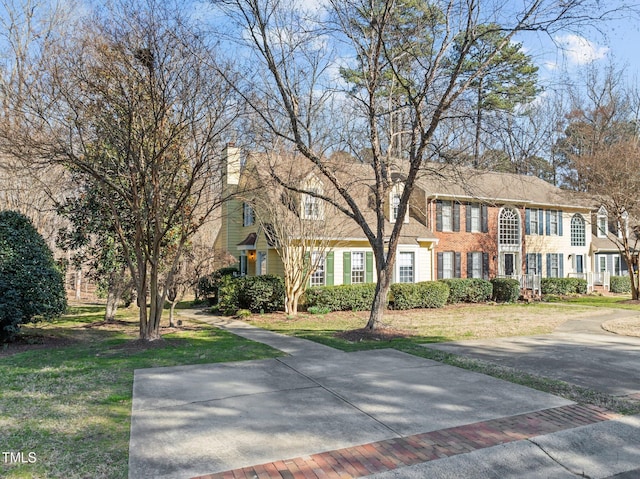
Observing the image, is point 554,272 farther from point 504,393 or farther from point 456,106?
point 504,393

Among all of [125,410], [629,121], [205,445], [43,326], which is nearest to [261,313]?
[43,326]

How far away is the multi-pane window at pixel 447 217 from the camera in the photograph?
861 inches

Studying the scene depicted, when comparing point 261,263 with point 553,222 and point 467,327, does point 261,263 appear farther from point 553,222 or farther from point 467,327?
point 553,222

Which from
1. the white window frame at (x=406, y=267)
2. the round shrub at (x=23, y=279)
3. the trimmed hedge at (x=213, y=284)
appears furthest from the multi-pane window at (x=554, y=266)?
the round shrub at (x=23, y=279)

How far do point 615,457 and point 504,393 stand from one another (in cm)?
173

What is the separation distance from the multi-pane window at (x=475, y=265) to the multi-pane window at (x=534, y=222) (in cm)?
420

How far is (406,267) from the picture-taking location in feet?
65.2

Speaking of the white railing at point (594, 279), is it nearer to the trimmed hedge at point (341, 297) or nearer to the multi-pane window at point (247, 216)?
the trimmed hedge at point (341, 297)

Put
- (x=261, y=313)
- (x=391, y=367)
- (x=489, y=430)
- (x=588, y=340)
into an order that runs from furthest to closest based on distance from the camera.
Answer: (x=261, y=313), (x=588, y=340), (x=391, y=367), (x=489, y=430)

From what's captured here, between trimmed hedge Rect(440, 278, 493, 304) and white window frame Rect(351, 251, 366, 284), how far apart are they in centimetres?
348

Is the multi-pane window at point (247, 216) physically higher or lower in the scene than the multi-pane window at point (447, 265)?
higher

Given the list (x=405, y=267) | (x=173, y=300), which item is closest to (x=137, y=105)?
(x=173, y=300)

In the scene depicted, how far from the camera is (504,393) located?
5.76 meters

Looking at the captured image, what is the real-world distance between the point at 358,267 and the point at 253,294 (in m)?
4.97
